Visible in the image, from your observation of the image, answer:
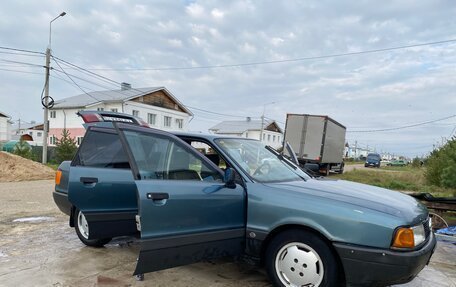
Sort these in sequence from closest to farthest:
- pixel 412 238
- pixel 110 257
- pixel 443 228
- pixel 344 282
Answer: pixel 412 238, pixel 344 282, pixel 110 257, pixel 443 228

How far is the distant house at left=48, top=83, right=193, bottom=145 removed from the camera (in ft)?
124

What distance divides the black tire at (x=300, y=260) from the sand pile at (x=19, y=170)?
1536cm

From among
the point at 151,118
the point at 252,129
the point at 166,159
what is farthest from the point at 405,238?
the point at 252,129

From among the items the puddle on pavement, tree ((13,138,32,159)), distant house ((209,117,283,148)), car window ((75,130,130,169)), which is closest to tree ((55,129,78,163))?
tree ((13,138,32,159))

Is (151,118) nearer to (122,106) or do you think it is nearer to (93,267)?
(122,106)

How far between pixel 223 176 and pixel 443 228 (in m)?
5.19

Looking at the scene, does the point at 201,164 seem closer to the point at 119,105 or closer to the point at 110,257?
the point at 110,257

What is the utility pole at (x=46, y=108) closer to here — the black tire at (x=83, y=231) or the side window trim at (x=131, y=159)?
the black tire at (x=83, y=231)

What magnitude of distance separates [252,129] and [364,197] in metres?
58.9

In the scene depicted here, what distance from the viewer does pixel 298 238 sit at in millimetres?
3441

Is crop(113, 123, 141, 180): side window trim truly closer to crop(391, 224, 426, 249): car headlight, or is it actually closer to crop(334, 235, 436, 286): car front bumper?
crop(334, 235, 436, 286): car front bumper

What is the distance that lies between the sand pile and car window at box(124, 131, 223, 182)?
46.9 feet

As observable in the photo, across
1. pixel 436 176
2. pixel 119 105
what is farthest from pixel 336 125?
pixel 119 105

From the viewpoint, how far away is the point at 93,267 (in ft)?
14.8
